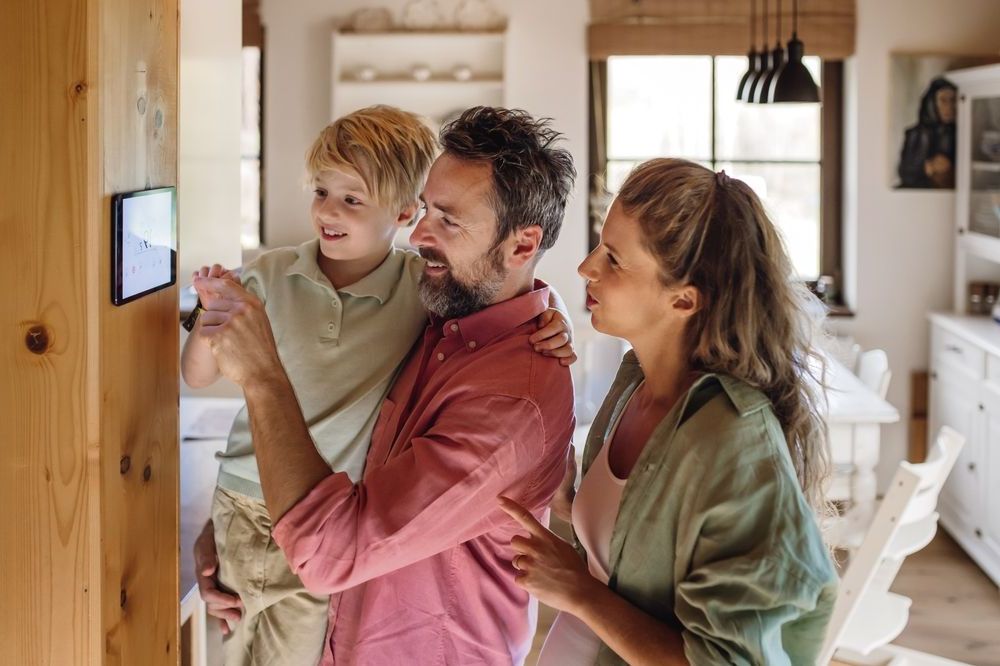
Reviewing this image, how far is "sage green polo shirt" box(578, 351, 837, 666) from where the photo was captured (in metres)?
1.25

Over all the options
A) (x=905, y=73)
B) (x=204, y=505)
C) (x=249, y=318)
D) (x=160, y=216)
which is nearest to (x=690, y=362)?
(x=249, y=318)

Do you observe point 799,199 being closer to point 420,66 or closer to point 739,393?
point 420,66

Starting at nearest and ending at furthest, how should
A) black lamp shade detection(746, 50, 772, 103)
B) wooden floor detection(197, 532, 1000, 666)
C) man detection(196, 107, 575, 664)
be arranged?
man detection(196, 107, 575, 664) < wooden floor detection(197, 532, 1000, 666) < black lamp shade detection(746, 50, 772, 103)

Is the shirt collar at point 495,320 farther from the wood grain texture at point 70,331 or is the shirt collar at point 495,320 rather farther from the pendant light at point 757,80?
the pendant light at point 757,80

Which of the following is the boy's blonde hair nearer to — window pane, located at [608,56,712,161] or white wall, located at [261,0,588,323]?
white wall, located at [261,0,588,323]

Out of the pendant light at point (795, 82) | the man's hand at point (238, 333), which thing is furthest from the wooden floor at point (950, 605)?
the man's hand at point (238, 333)

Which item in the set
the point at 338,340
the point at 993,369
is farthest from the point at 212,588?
the point at 993,369

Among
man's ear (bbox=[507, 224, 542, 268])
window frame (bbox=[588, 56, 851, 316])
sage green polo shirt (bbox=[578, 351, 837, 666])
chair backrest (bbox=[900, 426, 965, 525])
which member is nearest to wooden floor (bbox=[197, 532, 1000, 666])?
chair backrest (bbox=[900, 426, 965, 525])

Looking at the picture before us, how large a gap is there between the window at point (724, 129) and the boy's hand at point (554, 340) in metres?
4.31

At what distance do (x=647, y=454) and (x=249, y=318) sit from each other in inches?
20.8

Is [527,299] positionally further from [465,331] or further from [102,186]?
[102,186]

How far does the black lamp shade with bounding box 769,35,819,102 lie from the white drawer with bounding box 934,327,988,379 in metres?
1.48

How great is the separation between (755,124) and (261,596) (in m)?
4.64

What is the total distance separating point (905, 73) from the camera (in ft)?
18.4
